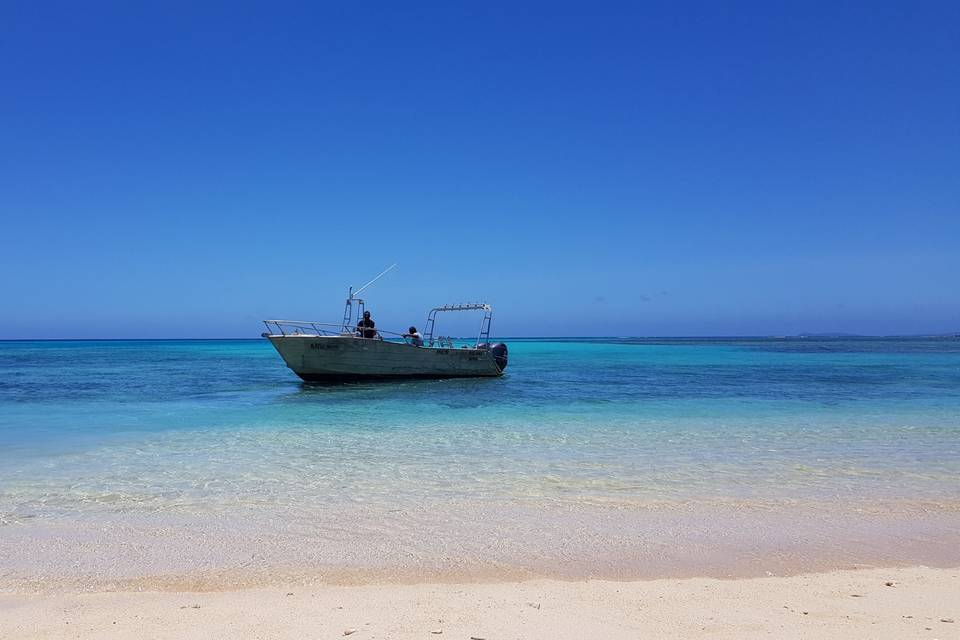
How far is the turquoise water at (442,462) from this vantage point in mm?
6223

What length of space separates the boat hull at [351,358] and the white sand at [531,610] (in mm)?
17196

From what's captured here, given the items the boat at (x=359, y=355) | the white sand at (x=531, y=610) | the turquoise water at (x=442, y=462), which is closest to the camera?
the white sand at (x=531, y=610)

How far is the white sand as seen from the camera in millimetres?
3648

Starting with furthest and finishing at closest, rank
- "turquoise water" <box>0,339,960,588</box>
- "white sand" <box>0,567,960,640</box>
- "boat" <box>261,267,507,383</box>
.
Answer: "boat" <box>261,267,507,383</box>
"turquoise water" <box>0,339,960,588</box>
"white sand" <box>0,567,960,640</box>

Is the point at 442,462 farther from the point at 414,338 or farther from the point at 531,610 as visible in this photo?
the point at 414,338

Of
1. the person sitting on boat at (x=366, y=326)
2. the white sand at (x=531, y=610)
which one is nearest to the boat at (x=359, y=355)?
the person sitting on boat at (x=366, y=326)

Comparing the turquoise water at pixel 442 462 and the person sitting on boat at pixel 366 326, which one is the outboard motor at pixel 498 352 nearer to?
the person sitting on boat at pixel 366 326

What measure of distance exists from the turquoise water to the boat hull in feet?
10.7

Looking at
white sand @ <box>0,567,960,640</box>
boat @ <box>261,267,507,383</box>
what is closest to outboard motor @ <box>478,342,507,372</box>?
boat @ <box>261,267,507,383</box>

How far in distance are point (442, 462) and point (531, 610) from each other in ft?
16.9

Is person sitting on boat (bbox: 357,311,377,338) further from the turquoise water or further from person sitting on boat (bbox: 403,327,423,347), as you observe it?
the turquoise water

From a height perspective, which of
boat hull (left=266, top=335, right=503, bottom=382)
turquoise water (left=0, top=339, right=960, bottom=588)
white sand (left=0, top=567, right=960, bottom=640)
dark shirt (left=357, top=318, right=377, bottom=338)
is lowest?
turquoise water (left=0, top=339, right=960, bottom=588)

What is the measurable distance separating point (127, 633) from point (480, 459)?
5.96 metres

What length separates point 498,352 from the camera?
87.1 feet
